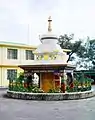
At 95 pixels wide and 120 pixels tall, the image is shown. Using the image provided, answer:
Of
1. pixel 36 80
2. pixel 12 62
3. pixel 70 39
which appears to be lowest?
pixel 36 80

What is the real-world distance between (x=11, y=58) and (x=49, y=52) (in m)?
13.9

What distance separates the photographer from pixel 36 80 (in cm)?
2183

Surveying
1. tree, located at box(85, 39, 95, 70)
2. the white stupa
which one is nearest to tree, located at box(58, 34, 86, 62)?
tree, located at box(85, 39, 95, 70)

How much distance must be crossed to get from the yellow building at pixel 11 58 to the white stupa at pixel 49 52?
12.1 meters

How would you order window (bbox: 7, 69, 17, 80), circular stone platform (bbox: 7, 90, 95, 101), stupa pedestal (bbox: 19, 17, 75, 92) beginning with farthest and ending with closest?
1. window (bbox: 7, 69, 17, 80)
2. stupa pedestal (bbox: 19, 17, 75, 92)
3. circular stone platform (bbox: 7, 90, 95, 101)

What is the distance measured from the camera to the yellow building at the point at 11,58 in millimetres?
32062

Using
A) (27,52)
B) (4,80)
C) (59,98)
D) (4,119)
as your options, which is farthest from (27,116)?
(27,52)

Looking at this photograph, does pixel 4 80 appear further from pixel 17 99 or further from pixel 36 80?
pixel 17 99

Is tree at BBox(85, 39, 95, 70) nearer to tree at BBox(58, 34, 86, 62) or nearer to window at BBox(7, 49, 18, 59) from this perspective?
tree at BBox(58, 34, 86, 62)

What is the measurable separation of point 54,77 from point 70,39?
2896 centimetres

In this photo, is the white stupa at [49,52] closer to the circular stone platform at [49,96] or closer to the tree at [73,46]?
the circular stone platform at [49,96]

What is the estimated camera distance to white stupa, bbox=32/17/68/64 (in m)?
19.9

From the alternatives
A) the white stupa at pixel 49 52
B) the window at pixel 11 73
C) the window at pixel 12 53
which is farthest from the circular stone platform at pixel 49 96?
the window at pixel 12 53

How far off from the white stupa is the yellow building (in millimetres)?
12103
